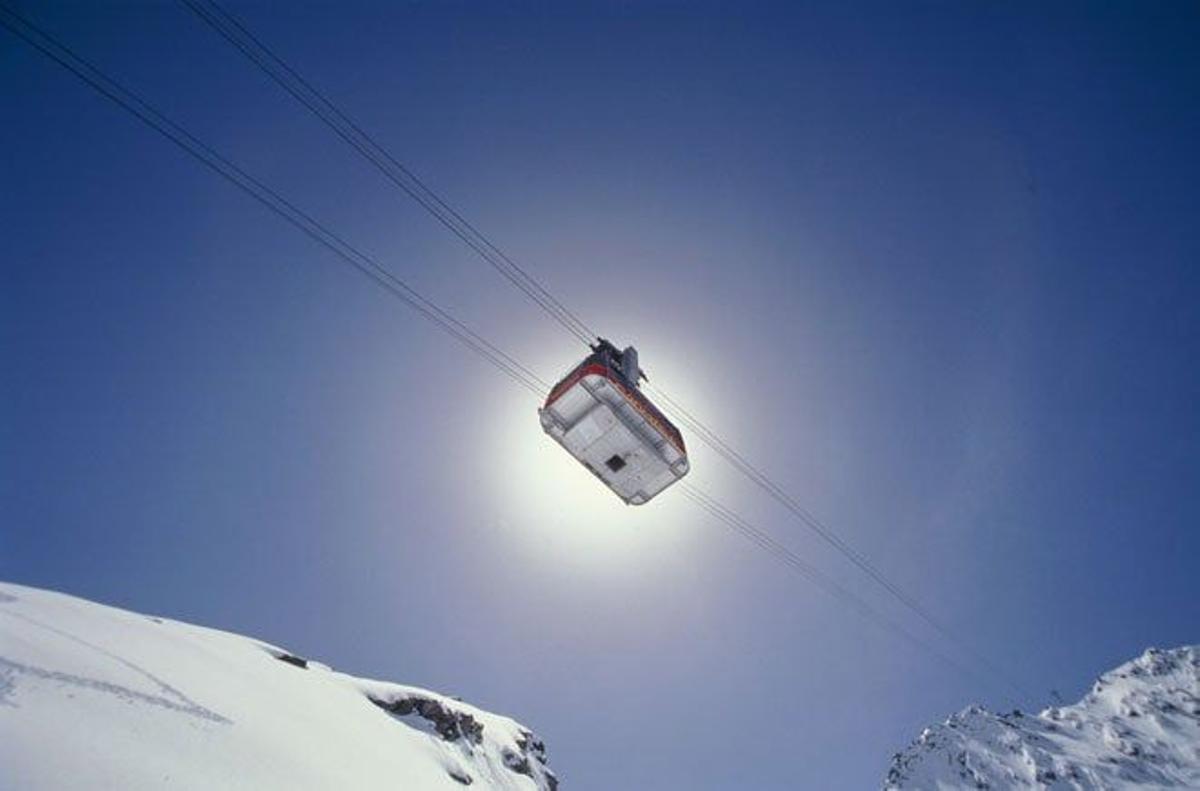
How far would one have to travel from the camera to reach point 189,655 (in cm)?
1609

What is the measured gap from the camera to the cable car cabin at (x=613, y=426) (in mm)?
20969

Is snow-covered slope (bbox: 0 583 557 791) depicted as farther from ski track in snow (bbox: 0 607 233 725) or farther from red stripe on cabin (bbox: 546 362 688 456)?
red stripe on cabin (bbox: 546 362 688 456)

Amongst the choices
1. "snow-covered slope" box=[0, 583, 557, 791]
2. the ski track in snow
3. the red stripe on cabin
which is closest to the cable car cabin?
the red stripe on cabin

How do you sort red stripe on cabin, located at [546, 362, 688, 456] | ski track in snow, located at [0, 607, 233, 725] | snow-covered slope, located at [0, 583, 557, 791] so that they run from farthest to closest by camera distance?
1. red stripe on cabin, located at [546, 362, 688, 456]
2. ski track in snow, located at [0, 607, 233, 725]
3. snow-covered slope, located at [0, 583, 557, 791]

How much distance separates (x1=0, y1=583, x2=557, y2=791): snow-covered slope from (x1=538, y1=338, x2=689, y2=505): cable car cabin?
35.7ft

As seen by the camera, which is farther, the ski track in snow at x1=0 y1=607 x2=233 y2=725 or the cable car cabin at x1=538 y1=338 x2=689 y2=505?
the cable car cabin at x1=538 y1=338 x2=689 y2=505

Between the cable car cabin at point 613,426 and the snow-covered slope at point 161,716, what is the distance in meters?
10.9

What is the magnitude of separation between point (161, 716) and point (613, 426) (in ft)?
44.6

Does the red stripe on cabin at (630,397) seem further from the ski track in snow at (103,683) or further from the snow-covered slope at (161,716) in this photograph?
the ski track in snow at (103,683)

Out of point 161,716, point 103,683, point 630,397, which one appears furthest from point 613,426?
point 103,683

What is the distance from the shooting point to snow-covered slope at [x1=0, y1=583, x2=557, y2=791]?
28.2ft

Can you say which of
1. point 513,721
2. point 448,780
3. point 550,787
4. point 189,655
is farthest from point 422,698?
point 189,655

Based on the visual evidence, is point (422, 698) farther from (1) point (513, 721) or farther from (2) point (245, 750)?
(2) point (245, 750)

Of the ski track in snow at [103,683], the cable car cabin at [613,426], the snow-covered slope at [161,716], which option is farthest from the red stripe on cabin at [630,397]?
the ski track in snow at [103,683]
